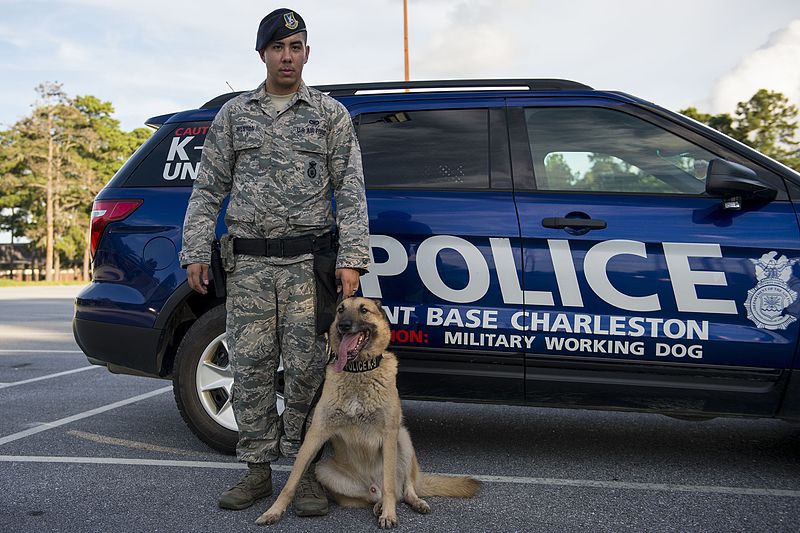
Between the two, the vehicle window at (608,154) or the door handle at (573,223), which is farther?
the vehicle window at (608,154)

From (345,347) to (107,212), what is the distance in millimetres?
1839

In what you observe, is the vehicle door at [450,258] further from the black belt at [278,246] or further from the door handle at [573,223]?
the black belt at [278,246]

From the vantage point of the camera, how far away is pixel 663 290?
11.0 feet

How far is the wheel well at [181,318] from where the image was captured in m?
3.86

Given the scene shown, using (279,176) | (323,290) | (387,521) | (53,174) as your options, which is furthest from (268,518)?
(53,174)

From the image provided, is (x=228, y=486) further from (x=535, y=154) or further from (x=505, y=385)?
(x=535, y=154)

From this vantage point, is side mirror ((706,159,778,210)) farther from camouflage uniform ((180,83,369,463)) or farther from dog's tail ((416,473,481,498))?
dog's tail ((416,473,481,498))

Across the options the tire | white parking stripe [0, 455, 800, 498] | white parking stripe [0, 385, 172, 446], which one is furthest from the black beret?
white parking stripe [0, 385, 172, 446]

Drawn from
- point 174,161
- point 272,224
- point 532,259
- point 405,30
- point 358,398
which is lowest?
point 358,398

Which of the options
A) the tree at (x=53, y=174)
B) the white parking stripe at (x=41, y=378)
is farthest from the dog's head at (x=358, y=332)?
the tree at (x=53, y=174)

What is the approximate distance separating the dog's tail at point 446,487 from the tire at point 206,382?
3.39 feet

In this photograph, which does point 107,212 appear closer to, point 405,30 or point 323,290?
point 323,290

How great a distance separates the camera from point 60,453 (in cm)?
384

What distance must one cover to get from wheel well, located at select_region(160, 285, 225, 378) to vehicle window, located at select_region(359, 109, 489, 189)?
43.8 inches
